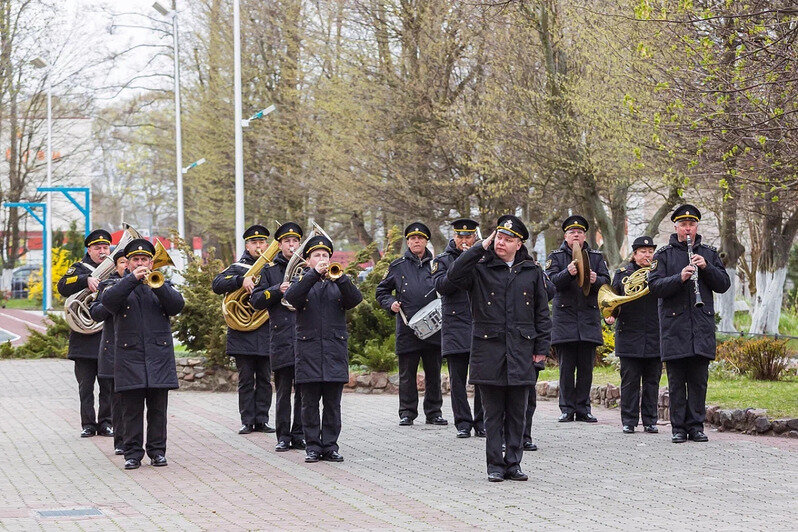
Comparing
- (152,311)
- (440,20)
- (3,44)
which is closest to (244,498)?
(152,311)

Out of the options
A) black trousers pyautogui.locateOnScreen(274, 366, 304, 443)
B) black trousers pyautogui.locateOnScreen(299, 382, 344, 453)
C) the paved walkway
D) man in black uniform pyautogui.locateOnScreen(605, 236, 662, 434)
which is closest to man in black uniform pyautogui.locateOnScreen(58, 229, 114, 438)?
the paved walkway

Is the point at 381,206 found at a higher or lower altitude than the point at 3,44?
lower

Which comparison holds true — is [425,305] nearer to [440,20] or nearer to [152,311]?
[152,311]

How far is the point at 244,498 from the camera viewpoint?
31.8 feet

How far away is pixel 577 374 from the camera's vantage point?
14125 mm

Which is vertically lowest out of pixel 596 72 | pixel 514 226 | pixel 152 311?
pixel 152 311

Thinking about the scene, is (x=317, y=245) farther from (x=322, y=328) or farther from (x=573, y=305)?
(x=573, y=305)

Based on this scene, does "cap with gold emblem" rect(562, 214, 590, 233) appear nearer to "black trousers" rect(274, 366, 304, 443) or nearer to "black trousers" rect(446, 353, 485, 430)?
"black trousers" rect(446, 353, 485, 430)

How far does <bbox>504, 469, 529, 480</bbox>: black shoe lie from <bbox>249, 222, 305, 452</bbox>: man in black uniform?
272 centimetres

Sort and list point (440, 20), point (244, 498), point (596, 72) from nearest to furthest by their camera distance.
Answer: point (244, 498) → point (596, 72) → point (440, 20)

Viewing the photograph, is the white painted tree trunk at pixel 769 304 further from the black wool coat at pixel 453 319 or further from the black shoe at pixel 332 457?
the black shoe at pixel 332 457

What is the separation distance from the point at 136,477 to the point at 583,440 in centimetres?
451

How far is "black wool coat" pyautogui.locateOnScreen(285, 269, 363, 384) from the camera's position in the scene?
1142cm

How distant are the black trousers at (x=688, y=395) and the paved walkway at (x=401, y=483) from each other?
0.28 meters
